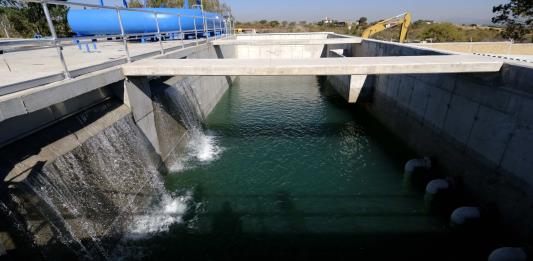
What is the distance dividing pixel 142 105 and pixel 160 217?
453 centimetres

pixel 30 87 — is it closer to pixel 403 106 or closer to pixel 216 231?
pixel 216 231

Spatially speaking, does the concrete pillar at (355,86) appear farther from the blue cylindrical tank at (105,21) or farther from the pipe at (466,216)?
the pipe at (466,216)

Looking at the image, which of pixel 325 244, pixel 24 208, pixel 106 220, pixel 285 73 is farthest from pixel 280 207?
pixel 24 208

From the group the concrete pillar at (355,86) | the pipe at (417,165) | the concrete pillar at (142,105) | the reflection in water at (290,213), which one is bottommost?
the reflection in water at (290,213)

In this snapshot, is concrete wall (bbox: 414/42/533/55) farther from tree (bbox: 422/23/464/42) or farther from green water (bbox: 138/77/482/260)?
tree (bbox: 422/23/464/42)

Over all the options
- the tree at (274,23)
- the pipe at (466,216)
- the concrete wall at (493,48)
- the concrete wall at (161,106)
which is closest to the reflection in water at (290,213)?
the pipe at (466,216)

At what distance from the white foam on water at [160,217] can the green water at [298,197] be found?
32 centimetres

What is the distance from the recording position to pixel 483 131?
9508 millimetres

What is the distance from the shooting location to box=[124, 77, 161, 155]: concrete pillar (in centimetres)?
1023

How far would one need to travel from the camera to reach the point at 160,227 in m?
8.99

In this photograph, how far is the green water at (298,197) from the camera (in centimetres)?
834

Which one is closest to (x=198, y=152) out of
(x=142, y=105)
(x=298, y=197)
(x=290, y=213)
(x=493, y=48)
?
(x=142, y=105)

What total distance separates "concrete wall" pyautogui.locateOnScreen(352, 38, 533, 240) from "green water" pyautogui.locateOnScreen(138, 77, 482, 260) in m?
1.70

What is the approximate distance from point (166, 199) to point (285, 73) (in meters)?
6.43
